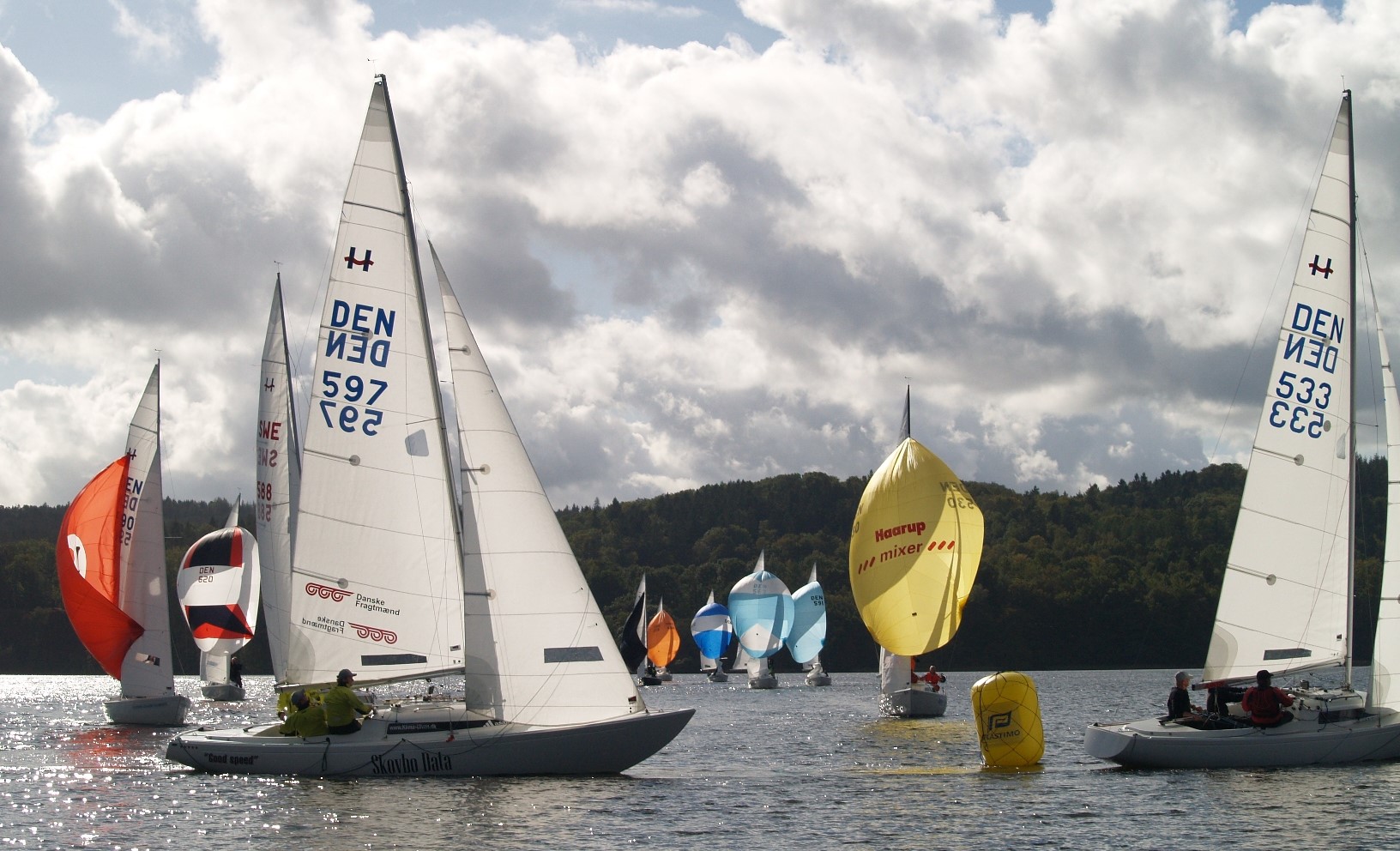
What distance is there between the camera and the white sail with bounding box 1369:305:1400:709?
25906mm

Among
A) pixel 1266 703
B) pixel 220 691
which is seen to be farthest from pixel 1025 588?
pixel 1266 703

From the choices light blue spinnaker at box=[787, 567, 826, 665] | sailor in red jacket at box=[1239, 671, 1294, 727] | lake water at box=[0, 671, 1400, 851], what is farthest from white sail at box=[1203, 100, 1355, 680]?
light blue spinnaker at box=[787, 567, 826, 665]

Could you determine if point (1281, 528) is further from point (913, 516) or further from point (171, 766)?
point (171, 766)

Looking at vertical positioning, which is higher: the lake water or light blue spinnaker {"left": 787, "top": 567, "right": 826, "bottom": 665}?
light blue spinnaker {"left": 787, "top": 567, "right": 826, "bottom": 665}

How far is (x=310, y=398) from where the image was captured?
2566cm

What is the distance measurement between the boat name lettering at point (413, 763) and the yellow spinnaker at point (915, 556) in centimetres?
1979

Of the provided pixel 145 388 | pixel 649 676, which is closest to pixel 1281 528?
pixel 145 388

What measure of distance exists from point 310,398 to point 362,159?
4223mm

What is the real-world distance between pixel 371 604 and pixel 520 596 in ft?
9.08

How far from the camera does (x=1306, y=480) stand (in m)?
26.8

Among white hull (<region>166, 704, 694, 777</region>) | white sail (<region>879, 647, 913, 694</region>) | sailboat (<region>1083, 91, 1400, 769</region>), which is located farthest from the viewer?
white sail (<region>879, 647, 913, 694</region>)

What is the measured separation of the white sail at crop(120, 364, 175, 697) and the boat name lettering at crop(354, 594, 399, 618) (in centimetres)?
1869

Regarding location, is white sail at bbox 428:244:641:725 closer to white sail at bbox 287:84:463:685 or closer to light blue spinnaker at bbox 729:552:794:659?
white sail at bbox 287:84:463:685

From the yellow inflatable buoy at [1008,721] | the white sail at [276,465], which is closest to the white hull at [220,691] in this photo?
the white sail at [276,465]
